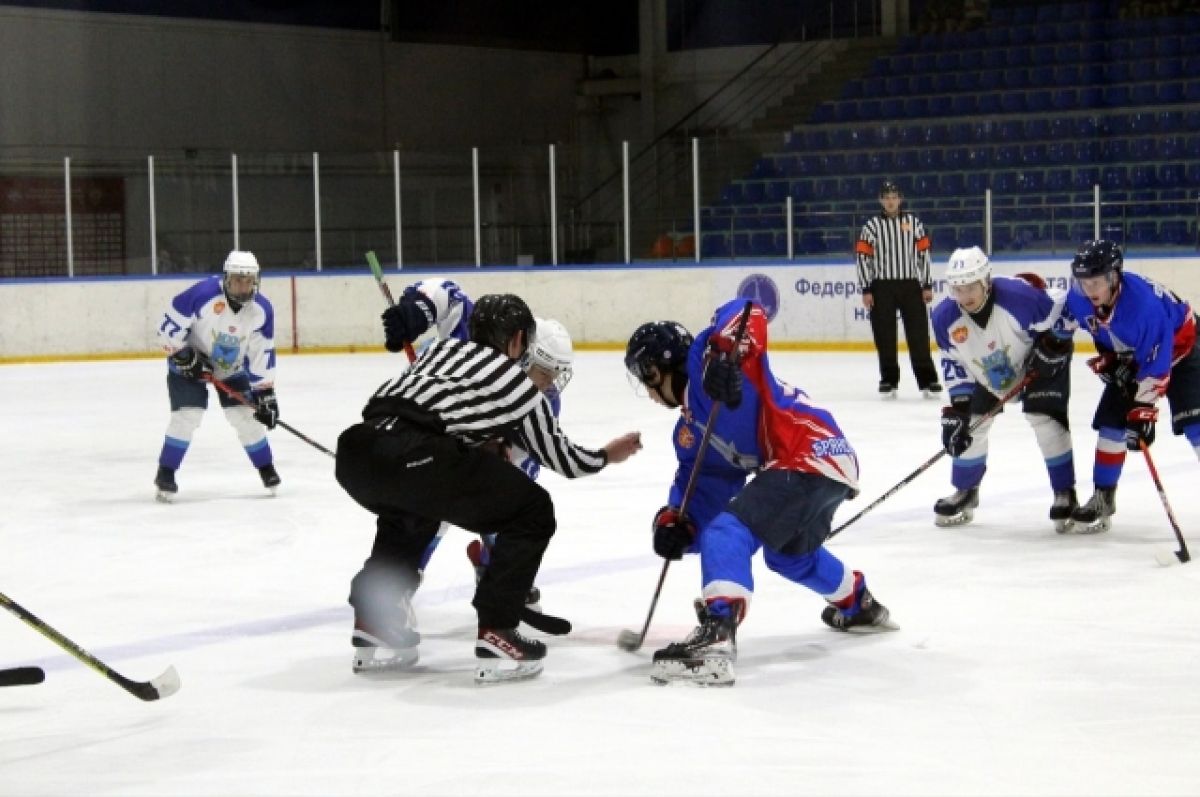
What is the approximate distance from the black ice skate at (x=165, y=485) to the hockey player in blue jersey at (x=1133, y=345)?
10.6 feet

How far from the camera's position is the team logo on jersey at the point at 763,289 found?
13859mm

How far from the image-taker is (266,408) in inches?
266

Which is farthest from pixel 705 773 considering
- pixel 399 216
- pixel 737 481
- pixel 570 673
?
pixel 399 216

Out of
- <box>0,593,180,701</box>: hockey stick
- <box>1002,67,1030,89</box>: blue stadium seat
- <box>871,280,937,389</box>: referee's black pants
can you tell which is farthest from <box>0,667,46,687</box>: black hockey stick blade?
<box>1002,67,1030,89</box>: blue stadium seat

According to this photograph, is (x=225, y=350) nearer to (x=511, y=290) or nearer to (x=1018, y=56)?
(x=511, y=290)

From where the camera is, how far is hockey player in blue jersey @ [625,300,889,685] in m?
3.64

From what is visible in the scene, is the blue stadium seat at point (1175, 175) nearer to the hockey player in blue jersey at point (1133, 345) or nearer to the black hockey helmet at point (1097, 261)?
the hockey player in blue jersey at point (1133, 345)

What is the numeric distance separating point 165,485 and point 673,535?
135 inches

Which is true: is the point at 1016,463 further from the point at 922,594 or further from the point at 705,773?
the point at 705,773

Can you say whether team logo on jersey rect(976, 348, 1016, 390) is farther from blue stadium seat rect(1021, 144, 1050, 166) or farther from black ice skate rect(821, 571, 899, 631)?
blue stadium seat rect(1021, 144, 1050, 166)

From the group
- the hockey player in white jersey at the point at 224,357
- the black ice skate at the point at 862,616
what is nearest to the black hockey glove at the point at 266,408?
the hockey player in white jersey at the point at 224,357

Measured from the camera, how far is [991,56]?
648 inches

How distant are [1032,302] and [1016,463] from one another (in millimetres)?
1798

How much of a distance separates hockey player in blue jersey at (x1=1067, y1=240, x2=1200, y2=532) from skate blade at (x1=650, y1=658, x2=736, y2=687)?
81.8 inches
